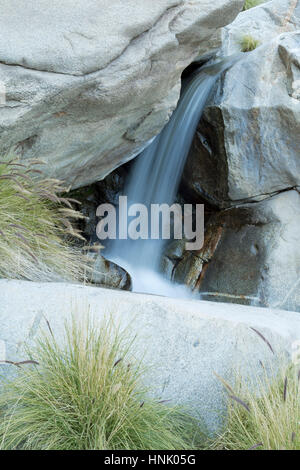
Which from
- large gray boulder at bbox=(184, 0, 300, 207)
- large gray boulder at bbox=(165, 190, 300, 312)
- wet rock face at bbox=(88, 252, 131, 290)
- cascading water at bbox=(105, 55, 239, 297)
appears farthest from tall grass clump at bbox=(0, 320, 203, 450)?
large gray boulder at bbox=(184, 0, 300, 207)

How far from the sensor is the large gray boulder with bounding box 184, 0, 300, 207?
4875 millimetres

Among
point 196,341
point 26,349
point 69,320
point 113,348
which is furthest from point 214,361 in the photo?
point 26,349

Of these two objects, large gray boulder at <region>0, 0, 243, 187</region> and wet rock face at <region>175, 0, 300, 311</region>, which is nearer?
large gray boulder at <region>0, 0, 243, 187</region>

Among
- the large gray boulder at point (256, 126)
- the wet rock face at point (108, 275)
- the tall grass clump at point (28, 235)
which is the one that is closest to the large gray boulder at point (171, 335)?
the tall grass clump at point (28, 235)

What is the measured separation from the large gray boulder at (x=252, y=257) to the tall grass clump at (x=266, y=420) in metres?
2.78

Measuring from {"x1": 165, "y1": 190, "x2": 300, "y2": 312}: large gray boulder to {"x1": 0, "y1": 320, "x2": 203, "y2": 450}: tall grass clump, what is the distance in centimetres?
310

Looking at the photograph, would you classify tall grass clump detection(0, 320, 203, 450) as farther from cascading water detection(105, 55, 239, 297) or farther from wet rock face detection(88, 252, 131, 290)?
Result: cascading water detection(105, 55, 239, 297)

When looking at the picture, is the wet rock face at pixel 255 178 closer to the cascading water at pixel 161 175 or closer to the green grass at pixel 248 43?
the cascading water at pixel 161 175

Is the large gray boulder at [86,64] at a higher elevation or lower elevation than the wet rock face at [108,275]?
higher

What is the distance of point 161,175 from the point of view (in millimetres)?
5984

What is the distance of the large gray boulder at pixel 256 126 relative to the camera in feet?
16.0

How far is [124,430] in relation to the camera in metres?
1.79
